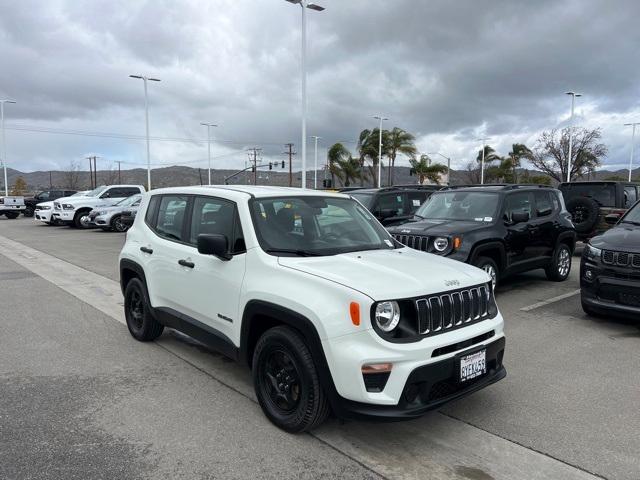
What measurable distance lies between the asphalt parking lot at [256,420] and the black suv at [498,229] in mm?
1572

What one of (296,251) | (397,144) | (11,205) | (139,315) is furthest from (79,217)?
(397,144)

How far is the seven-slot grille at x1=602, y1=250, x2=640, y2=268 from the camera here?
18.8ft

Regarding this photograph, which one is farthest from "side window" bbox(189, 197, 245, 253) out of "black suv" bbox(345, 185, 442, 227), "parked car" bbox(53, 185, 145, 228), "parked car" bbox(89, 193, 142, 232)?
"parked car" bbox(53, 185, 145, 228)

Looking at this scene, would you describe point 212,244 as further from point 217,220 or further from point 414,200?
point 414,200

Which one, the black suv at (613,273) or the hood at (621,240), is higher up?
the hood at (621,240)

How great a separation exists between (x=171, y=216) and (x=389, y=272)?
2.55 meters

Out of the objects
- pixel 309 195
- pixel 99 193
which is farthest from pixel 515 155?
pixel 309 195

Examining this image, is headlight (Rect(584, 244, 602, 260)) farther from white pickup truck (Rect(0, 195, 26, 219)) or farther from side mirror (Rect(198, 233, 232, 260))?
white pickup truck (Rect(0, 195, 26, 219))

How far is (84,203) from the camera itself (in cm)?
2342

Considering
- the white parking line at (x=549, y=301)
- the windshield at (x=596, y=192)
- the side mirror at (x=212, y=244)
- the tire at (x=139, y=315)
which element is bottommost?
the white parking line at (x=549, y=301)

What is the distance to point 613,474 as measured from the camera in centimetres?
304

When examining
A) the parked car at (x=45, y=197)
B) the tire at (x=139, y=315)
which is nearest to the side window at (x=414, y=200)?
the tire at (x=139, y=315)

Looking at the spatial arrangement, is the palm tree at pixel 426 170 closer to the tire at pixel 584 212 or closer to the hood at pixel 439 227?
the tire at pixel 584 212

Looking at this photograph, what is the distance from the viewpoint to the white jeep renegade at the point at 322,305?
3.09 m
